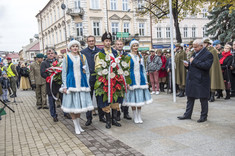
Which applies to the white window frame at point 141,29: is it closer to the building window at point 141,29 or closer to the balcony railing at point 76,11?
the building window at point 141,29

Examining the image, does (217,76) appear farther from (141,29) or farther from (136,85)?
(141,29)

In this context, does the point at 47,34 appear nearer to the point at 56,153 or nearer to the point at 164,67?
the point at 164,67

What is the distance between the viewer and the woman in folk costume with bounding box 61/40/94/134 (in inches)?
191

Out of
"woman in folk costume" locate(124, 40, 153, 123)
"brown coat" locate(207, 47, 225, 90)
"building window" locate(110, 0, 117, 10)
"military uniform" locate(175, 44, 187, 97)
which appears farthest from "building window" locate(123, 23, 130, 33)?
"woman in folk costume" locate(124, 40, 153, 123)

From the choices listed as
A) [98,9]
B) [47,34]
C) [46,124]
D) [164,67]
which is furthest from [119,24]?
[46,124]

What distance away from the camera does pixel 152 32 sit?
36.2 meters

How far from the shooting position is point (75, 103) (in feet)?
15.9

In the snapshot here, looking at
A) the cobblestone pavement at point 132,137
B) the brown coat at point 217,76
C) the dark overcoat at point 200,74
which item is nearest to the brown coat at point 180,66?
the brown coat at point 217,76

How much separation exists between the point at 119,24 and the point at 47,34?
20.5 meters

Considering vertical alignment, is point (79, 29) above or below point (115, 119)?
above

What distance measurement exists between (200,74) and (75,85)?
2.91 metres

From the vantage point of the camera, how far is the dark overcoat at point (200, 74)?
5020 mm

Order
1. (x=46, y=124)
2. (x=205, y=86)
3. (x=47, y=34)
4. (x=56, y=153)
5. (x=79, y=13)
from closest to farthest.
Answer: (x=56, y=153) → (x=205, y=86) → (x=46, y=124) → (x=79, y=13) → (x=47, y=34)

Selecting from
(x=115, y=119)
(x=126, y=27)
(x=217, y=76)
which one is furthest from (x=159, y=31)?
(x=115, y=119)
